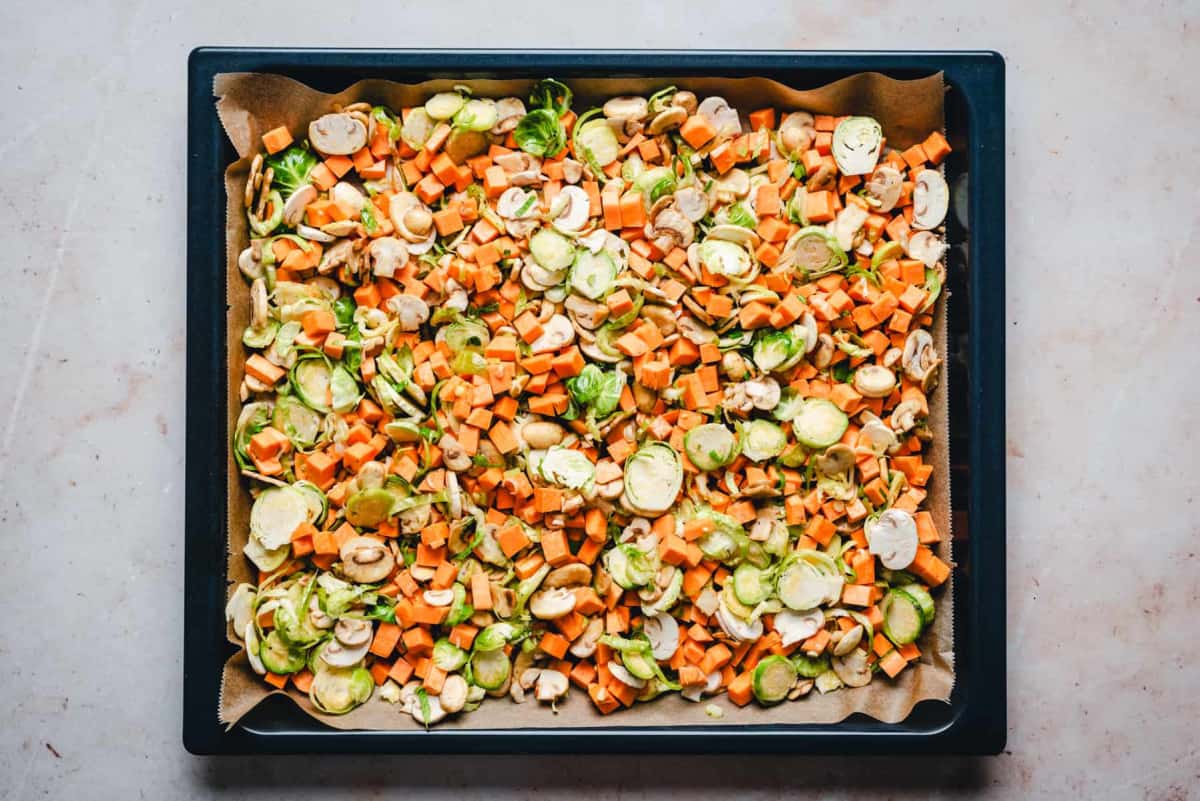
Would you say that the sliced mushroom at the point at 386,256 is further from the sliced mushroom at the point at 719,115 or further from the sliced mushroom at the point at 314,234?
the sliced mushroom at the point at 719,115

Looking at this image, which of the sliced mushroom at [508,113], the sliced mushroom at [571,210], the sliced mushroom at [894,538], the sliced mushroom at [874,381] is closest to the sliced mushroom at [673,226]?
the sliced mushroom at [571,210]

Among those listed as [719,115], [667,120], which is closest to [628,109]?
[667,120]

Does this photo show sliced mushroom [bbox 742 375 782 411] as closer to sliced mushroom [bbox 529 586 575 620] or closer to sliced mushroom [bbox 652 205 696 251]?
sliced mushroom [bbox 652 205 696 251]

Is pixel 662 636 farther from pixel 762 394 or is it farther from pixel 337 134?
pixel 337 134
